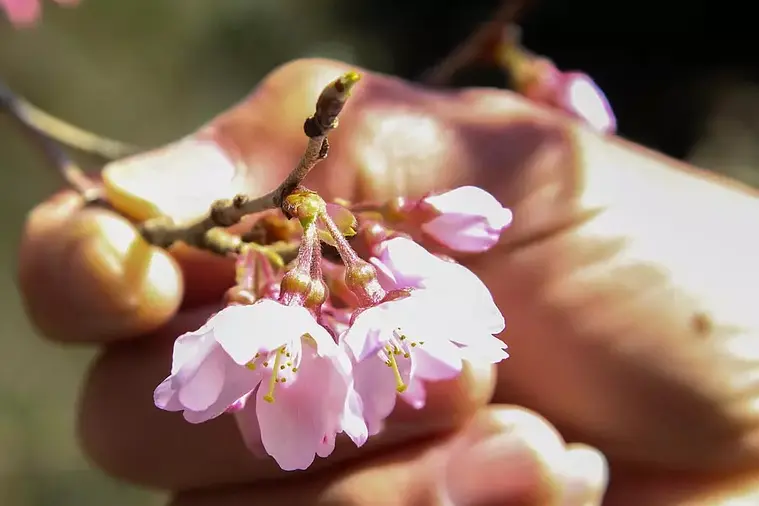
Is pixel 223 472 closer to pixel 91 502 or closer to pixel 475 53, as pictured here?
pixel 475 53

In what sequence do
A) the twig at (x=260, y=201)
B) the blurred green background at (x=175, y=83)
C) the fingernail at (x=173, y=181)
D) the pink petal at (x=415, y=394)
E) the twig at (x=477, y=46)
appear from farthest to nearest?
the blurred green background at (x=175, y=83)
the twig at (x=477, y=46)
the fingernail at (x=173, y=181)
the pink petal at (x=415, y=394)
the twig at (x=260, y=201)

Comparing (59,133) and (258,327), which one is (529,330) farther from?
(59,133)

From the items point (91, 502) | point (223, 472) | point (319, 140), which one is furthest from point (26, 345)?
point (319, 140)

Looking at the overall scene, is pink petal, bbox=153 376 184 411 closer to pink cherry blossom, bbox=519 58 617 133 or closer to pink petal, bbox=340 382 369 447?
pink petal, bbox=340 382 369 447

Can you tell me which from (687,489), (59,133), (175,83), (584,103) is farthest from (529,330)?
(175,83)

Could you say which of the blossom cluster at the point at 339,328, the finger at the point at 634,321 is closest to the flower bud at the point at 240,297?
the blossom cluster at the point at 339,328

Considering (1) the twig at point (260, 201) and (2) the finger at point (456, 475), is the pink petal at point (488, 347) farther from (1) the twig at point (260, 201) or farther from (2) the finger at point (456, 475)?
(2) the finger at point (456, 475)

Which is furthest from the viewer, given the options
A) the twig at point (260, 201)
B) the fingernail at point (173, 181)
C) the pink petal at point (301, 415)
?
the fingernail at point (173, 181)

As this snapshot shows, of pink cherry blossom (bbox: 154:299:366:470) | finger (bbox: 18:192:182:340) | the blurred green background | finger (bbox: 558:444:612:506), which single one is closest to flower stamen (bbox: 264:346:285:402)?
pink cherry blossom (bbox: 154:299:366:470)
